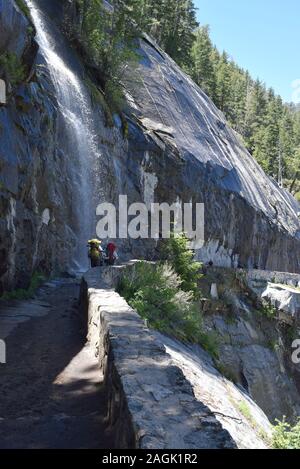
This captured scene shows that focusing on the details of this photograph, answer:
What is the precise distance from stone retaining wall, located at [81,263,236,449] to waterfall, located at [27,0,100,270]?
13047 mm

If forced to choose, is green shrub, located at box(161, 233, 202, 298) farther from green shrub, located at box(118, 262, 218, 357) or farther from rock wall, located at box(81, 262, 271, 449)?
rock wall, located at box(81, 262, 271, 449)

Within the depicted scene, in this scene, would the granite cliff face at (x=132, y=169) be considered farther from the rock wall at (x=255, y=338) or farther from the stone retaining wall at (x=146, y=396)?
the stone retaining wall at (x=146, y=396)

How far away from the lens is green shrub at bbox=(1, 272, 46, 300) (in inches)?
508

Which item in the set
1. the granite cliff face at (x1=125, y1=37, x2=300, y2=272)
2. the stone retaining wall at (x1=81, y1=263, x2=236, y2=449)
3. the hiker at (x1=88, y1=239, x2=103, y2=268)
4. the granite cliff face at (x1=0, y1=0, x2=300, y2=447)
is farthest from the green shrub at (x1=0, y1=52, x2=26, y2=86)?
the granite cliff face at (x1=125, y1=37, x2=300, y2=272)

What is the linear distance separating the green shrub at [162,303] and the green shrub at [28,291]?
2.71 metres

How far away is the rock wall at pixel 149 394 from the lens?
13.5 feet

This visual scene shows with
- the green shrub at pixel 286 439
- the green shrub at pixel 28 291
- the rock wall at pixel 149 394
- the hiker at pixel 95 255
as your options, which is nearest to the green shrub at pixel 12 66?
the green shrub at pixel 28 291

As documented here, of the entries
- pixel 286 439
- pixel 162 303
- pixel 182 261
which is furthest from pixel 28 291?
pixel 286 439

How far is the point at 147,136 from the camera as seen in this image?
27719 millimetres

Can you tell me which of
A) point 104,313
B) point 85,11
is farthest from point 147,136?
point 104,313

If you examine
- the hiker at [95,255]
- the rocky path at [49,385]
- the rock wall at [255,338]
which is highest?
the hiker at [95,255]

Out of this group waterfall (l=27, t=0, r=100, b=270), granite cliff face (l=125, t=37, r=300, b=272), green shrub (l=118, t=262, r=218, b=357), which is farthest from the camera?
granite cliff face (l=125, t=37, r=300, b=272)

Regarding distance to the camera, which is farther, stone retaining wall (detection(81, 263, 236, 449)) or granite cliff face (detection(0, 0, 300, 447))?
granite cliff face (detection(0, 0, 300, 447))

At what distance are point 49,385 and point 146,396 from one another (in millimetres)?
2944
